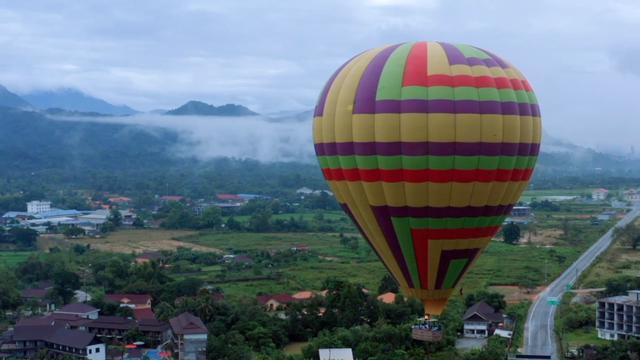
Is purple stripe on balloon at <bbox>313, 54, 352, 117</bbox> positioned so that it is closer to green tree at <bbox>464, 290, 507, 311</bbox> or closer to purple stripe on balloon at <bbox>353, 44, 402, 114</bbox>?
purple stripe on balloon at <bbox>353, 44, 402, 114</bbox>

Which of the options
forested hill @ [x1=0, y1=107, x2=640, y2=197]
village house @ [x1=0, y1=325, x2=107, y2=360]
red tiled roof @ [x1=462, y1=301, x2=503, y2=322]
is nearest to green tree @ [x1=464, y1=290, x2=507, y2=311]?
red tiled roof @ [x1=462, y1=301, x2=503, y2=322]

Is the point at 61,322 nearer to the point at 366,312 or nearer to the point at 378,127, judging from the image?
the point at 366,312

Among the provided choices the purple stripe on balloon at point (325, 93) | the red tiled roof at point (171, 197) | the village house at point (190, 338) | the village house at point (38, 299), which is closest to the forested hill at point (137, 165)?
the red tiled roof at point (171, 197)

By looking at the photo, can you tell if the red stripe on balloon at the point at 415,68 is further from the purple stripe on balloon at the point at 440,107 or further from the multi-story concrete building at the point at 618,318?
the multi-story concrete building at the point at 618,318

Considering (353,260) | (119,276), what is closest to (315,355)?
(119,276)

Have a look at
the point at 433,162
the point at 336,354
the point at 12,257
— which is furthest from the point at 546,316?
the point at 12,257
